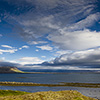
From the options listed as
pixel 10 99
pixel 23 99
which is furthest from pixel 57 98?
pixel 10 99

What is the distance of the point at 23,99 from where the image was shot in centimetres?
2334

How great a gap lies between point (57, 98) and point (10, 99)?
1015 cm

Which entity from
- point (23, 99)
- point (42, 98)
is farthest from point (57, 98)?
point (23, 99)

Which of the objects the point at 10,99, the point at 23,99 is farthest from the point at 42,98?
the point at 10,99

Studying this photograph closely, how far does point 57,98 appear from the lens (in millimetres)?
24750

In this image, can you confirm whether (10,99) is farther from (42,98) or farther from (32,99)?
(42,98)

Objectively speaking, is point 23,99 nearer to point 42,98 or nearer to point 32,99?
point 32,99

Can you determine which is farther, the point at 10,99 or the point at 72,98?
the point at 72,98

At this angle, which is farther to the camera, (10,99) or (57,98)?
(57,98)

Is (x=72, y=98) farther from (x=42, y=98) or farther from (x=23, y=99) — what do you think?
(x=23, y=99)

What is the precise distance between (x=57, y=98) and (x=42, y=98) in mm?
3445

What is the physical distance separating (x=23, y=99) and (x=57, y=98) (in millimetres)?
7453

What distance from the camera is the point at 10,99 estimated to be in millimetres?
23234

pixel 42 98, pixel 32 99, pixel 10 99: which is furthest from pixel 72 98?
pixel 10 99
